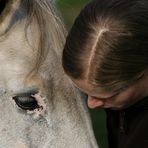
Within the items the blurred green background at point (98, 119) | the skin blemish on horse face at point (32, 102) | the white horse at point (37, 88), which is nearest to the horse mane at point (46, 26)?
the white horse at point (37, 88)

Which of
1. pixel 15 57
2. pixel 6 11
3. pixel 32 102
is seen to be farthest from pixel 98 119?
pixel 6 11

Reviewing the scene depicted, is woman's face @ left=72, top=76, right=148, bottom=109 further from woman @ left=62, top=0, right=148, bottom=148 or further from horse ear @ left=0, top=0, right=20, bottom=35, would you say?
horse ear @ left=0, top=0, right=20, bottom=35

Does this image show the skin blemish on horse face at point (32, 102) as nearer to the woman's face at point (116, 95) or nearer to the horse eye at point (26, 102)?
the horse eye at point (26, 102)

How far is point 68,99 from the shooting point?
2.28 meters

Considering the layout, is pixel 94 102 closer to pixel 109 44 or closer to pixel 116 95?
pixel 116 95

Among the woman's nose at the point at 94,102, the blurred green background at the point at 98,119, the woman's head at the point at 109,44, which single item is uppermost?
the woman's head at the point at 109,44

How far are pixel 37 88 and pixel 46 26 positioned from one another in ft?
1.04

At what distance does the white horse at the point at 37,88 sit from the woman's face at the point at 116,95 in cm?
21

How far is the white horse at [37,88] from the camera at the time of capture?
7.14 ft

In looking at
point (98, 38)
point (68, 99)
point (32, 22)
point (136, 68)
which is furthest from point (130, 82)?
point (32, 22)

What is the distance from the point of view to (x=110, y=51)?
1.88m

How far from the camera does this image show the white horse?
7.14ft

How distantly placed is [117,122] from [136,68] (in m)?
0.59

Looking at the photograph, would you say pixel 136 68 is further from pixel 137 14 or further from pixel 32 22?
pixel 32 22
